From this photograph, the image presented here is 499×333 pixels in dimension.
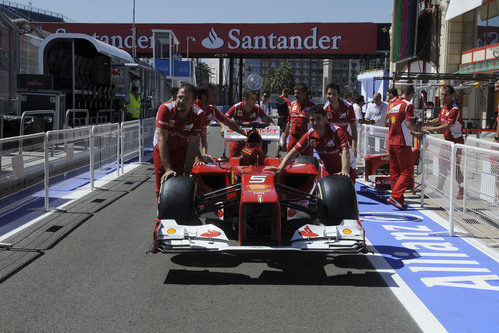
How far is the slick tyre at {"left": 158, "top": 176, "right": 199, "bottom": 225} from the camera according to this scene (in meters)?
5.71

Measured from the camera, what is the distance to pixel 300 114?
10250 millimetres

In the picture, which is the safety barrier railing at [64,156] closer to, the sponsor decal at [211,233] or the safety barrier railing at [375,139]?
the sponsor decal at [211,233]

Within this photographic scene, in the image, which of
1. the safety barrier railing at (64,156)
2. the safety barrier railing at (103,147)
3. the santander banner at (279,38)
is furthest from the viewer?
the santander banner at (279,38)

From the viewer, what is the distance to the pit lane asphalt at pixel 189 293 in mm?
4223

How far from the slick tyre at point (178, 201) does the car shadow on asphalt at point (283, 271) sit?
482mm

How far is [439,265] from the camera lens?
591 centimetres

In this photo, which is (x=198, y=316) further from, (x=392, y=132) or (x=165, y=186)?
(x=392, y=132)

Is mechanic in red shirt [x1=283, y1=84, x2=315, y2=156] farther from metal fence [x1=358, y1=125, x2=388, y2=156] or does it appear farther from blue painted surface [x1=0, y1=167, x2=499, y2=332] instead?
metal fence [x1=358, y1=125, x2=388, y2=156]

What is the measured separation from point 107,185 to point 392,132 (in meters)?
5.44

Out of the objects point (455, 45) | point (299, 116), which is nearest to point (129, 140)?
point (299, 116)

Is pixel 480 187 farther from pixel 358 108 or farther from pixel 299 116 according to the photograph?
pixel 358 108

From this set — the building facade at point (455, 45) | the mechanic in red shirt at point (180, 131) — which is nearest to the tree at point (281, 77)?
the building facade at point (455, 45)

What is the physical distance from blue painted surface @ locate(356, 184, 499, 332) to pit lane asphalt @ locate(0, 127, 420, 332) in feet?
0.99

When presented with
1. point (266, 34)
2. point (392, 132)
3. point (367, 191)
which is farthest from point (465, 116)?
point (266, 34)
